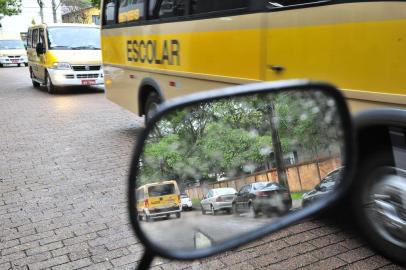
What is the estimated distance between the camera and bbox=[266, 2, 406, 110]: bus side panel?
2.86m

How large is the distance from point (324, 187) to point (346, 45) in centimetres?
163

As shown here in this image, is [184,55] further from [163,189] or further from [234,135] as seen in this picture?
[163,189]

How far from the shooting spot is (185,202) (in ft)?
4.76

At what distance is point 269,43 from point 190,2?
1787 millimetres

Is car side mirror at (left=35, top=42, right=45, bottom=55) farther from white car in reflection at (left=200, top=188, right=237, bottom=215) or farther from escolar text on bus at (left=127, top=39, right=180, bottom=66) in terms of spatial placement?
white car in reflection at (left=200, top=188, right=237, bottom=215)

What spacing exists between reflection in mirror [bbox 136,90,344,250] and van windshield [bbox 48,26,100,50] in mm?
13806

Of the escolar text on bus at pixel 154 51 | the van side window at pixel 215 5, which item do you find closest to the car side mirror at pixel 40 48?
the escolar text on bus at pixel 154 51

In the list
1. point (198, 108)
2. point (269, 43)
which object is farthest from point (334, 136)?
point (269, 43)

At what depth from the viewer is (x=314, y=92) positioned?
1724 millimetres

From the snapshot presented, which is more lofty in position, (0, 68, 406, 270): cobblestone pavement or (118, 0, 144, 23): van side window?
(118, 0, 144, 23): van side window

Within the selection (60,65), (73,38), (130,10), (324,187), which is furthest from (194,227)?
(73,38)

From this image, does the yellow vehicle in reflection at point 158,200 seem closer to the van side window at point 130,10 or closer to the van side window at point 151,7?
the van side window at point 151,7

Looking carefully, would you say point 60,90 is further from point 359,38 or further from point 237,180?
point 237,180

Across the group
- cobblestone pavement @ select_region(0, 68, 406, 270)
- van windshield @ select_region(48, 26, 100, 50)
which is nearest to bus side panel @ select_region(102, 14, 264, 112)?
cobblestone pavement @ select_region(0, 68, 406, 270)
